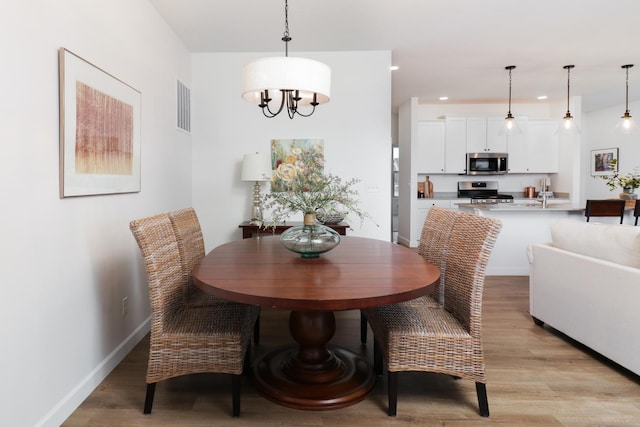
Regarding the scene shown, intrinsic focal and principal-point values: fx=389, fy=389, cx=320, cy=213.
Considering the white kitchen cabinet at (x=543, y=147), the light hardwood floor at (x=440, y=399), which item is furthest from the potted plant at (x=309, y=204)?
the white kitchen cabinet at (x=543, y=147)

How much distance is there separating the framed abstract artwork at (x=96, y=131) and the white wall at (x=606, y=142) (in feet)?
24.7

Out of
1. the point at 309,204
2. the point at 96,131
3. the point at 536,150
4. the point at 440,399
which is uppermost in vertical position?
the point at 536,150

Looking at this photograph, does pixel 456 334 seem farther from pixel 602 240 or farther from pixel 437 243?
pixel 602 240

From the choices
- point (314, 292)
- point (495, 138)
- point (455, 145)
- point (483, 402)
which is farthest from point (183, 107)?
point (495, 138)

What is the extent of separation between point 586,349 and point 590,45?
9.97 ft

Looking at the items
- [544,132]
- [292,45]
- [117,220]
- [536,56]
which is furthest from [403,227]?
[117,220]

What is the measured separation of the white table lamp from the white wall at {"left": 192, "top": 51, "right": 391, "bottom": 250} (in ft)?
0.97

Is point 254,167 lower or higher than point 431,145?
lower

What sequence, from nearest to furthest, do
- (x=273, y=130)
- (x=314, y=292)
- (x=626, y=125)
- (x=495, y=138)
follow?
(x=314, y=292) < (x=273, y=130) < (x=626, y=125) < (x=495, y=138)

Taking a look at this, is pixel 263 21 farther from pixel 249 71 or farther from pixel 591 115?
pixel 591 115

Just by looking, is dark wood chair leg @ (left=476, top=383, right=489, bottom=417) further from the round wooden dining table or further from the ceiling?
the ceiling

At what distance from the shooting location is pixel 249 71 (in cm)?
206

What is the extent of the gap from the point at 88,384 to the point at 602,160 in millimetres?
8304

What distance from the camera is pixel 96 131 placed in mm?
2148
